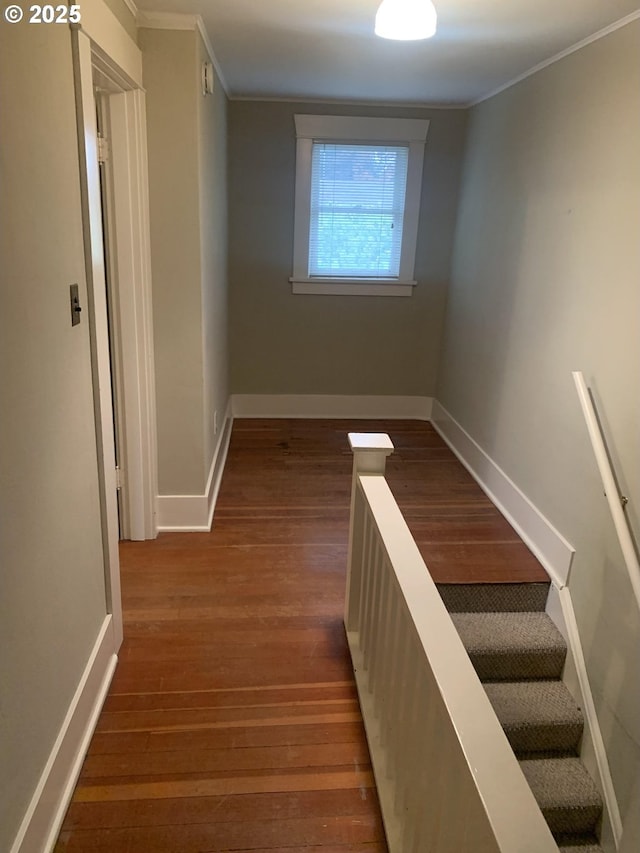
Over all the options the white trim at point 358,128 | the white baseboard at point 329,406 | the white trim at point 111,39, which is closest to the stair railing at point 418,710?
the white trim at point 111,39

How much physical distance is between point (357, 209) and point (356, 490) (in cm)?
290

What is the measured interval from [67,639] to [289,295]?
3.39 metres

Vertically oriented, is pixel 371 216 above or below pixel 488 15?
below

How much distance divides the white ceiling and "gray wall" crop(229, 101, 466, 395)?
0.37 metres

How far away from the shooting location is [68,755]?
5.81ft

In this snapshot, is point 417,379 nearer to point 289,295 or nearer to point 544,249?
point 289,295

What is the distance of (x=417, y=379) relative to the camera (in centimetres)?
501

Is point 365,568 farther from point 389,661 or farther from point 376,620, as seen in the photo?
point 389,661

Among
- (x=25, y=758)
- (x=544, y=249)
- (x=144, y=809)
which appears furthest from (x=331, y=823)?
(x=544, y=249)

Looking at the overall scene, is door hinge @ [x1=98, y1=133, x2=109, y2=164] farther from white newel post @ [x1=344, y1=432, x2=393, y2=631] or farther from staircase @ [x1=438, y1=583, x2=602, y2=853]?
staircase @ [x1=438, y1=583, x2=602, y2=853]

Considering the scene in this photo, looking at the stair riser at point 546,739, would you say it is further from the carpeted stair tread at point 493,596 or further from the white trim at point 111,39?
the white trim at point 111,39

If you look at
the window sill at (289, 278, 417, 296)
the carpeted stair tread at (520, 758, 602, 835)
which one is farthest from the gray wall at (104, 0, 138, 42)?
the carpeted stair tread at (520, 758, 602, 835)

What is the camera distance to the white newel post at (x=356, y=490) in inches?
85.0

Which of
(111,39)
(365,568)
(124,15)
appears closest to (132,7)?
(124,15)
